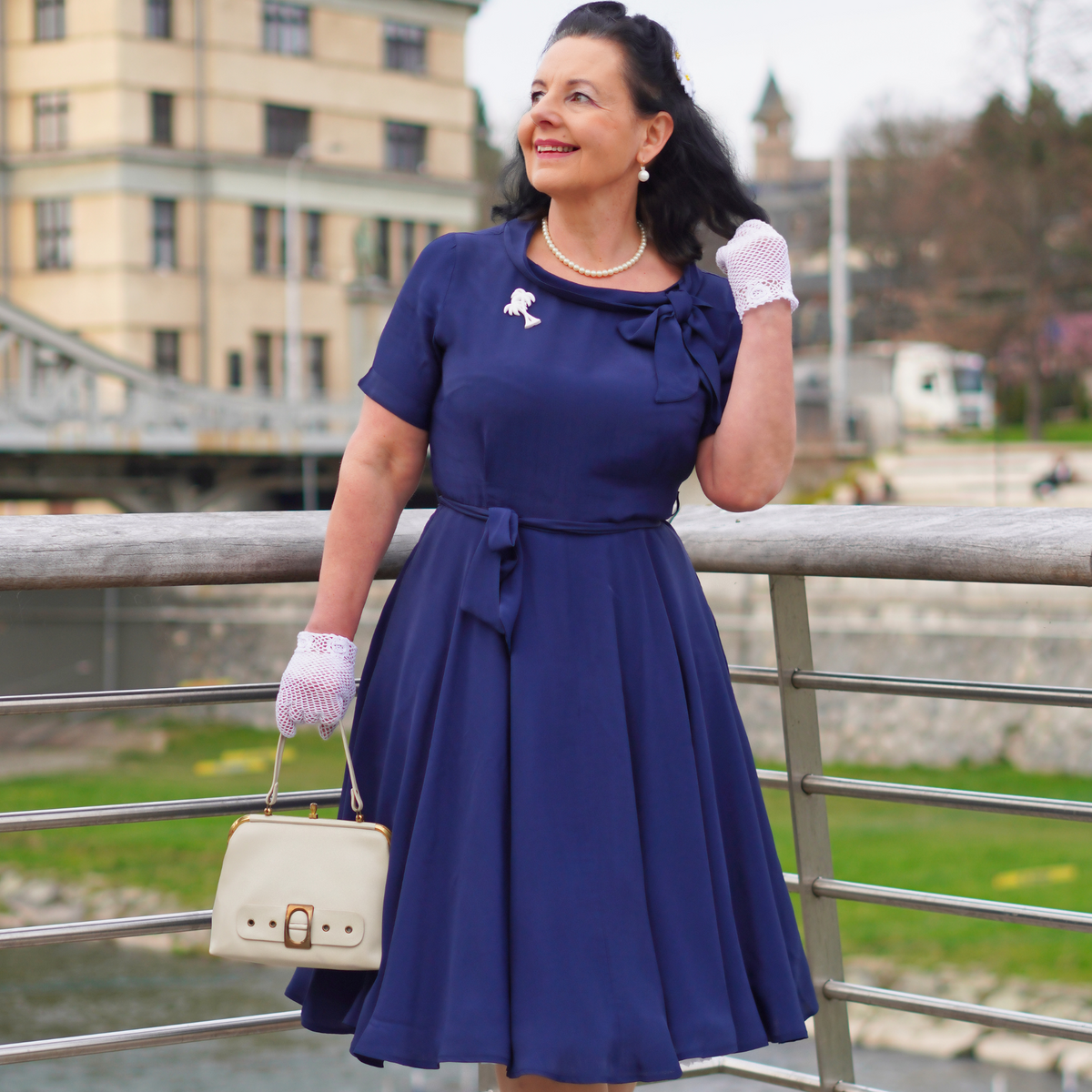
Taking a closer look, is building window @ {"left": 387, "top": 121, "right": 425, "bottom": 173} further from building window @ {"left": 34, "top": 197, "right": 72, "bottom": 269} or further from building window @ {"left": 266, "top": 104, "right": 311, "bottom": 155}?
building window @ {"left": 34, "top": 197, "right": 72, "bottom": 269}

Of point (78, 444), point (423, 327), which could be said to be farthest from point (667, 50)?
point (78, 444)

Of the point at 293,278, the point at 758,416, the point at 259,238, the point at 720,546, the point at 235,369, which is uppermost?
the point at 259,238

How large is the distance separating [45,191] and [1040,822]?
2866 centimetres

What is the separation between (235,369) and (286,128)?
25.3ft

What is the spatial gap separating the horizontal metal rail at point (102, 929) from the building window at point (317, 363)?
3914 centimetres

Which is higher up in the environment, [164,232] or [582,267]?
[164,232]

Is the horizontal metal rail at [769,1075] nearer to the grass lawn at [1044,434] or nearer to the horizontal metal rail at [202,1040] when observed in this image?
the horizontal metal rail at [202,1040]

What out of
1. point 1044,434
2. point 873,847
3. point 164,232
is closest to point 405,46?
point 164,232

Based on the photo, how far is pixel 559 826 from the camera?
187 cm

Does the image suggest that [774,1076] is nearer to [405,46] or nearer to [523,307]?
[523,307]

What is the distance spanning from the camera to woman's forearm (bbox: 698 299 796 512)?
78.5 inches

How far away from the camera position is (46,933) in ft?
6.55

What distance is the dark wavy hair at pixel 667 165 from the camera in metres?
2.07

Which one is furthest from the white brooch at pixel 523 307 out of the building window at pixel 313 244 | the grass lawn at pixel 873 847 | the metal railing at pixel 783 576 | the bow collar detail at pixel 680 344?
the building window at pixel 313 244
